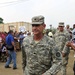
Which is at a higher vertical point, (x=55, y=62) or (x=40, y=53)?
(x=40, y=53)

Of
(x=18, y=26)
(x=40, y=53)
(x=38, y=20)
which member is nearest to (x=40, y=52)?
(x=40, y=53)

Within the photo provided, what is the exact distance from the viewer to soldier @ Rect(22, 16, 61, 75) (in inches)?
161

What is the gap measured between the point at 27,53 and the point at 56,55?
1.48ft

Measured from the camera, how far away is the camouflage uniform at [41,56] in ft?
13.4

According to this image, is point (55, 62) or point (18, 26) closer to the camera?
point (55, 62)

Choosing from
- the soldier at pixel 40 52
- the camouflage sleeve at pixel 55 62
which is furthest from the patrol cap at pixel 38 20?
the camouflage sleeve at pixel 55 62

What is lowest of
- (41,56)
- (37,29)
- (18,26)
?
(18,26)

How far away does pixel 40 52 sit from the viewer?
13.5ft

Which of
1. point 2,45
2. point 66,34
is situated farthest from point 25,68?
point 2,45

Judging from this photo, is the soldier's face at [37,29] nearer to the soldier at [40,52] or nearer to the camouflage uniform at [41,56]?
the soldier at [40,52]

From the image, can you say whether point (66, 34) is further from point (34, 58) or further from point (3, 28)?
point (3, 28)

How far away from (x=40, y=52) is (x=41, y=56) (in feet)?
0.20

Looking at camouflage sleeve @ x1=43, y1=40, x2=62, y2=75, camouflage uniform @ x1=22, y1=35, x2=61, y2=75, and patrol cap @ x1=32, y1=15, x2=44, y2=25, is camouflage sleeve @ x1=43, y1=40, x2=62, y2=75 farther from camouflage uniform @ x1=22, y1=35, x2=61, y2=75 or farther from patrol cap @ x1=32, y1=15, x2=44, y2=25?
patrol cap @ x1=32, y1=15, x2=44, y2=25

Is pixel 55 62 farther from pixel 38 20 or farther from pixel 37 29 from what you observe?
pixel 38 20
